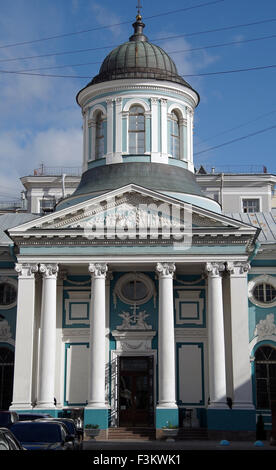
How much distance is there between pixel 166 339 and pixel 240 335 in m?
3.22

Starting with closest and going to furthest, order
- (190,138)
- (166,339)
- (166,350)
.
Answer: (166,350)
(166,339)
(190,138)

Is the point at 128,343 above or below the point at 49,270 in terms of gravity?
below

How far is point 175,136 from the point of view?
120 ft

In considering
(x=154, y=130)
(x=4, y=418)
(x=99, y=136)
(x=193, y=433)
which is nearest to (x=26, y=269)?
(x=99, y=136)

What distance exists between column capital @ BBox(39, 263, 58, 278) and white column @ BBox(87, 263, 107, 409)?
5.25ft

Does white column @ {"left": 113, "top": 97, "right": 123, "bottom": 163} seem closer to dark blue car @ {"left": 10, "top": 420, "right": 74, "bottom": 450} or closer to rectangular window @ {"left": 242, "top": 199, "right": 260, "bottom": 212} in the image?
rectangular window @ {"left": 242, "top": 199, "right": 260, "bottom": 212}

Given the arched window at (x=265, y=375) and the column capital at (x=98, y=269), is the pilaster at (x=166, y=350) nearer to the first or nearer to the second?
the column capital at (x=98, y=269)

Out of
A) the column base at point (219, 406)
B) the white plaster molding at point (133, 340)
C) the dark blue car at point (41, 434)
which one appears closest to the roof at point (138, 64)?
the white plaster molding at point (133, 340)

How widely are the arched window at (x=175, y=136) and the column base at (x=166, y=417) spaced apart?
13877mm

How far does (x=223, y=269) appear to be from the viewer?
30141mm

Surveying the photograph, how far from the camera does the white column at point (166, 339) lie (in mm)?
28984

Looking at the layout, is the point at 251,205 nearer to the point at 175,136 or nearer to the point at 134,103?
the point at 175,136
